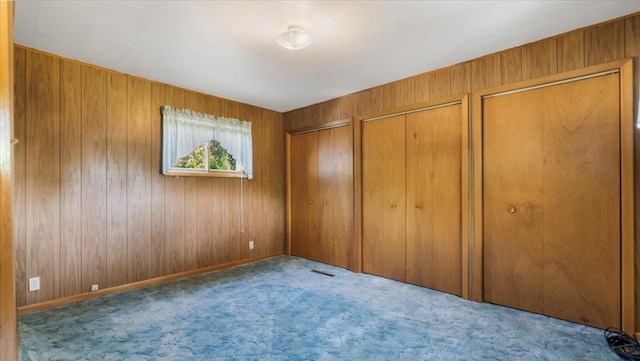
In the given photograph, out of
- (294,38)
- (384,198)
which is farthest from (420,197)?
(294,38)

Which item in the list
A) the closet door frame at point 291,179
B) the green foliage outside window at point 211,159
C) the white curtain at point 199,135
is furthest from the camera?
the closet door frame at point 291,179

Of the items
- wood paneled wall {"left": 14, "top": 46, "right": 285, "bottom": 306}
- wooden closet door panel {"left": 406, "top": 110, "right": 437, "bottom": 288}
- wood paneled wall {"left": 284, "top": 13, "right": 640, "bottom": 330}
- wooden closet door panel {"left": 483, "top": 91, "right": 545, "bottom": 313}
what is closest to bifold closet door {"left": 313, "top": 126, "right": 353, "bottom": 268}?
wood paneled wall {"left": 284, "top": 13, "right": 640, "bottom": 330}

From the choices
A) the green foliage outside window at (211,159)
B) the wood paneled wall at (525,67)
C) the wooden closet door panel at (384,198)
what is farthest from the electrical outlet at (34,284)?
the wood paneled wall at (525,67)

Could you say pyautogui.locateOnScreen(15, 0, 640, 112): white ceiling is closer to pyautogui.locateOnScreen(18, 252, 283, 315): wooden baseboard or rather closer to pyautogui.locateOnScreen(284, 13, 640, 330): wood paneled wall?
pyautogui.locateOnScreen(284, 13, 640, 330): wood paneled wall

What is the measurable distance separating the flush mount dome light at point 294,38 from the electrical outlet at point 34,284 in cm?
314

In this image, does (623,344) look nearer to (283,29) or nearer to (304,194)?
(283,29)

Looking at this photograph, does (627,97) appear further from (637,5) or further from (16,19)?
(16,19)

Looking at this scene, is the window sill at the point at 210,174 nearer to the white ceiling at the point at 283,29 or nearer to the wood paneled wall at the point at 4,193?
the white ceiling at the point at 283,29

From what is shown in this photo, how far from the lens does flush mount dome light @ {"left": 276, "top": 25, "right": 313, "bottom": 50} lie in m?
2.36

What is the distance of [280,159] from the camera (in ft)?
16.5

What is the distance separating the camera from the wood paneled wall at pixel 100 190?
2721 mm

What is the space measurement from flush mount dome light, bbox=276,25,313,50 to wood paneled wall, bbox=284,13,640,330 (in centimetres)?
158

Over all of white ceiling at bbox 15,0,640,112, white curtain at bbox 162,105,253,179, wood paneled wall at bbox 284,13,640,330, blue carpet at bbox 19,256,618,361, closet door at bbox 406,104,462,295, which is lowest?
blue carpet at bbox 19,256,618,361

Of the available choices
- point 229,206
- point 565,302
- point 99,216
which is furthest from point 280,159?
point 565,302
